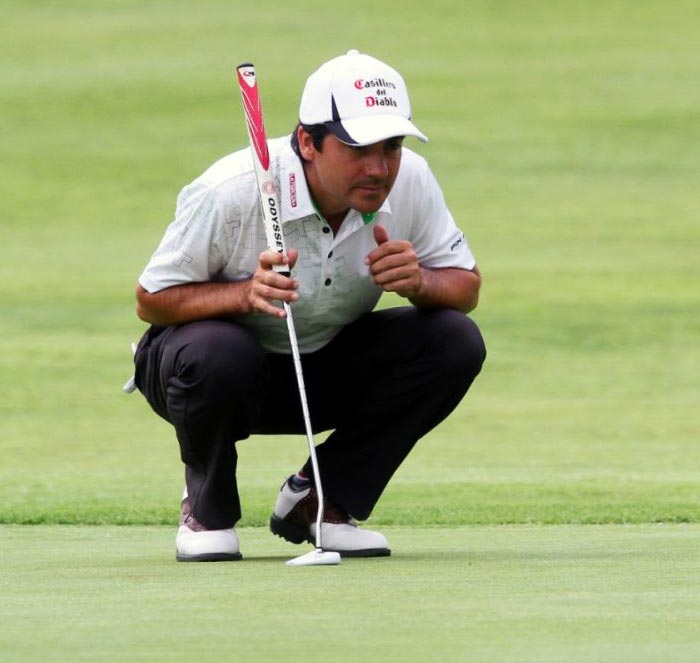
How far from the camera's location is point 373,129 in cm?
434

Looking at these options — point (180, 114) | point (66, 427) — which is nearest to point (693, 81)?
point (180, 114)

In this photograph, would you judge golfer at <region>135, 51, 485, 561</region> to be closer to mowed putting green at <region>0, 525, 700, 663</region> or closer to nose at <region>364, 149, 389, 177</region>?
nose at <region>364, 149, 389, 177</region>

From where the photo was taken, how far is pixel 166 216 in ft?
64.5

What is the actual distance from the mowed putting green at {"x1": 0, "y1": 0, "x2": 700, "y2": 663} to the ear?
97cm

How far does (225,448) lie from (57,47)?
22.5 meters

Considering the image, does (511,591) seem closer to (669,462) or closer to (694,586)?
(694,586)

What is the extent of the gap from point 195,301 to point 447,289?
639 mm

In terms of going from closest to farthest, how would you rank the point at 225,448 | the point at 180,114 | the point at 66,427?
1. the point at 225,448
2. the point at 66,427
3. the point at 180,114

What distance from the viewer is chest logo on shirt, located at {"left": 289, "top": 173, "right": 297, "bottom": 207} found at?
4.61m

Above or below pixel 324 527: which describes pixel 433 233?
above

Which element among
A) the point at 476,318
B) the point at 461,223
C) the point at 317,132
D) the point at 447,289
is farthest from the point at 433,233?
the point at 461,223

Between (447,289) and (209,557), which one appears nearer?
(209,557)

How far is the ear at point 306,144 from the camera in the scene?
4562 millimetres

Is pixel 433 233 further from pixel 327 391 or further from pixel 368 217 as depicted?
pixel 327 391
